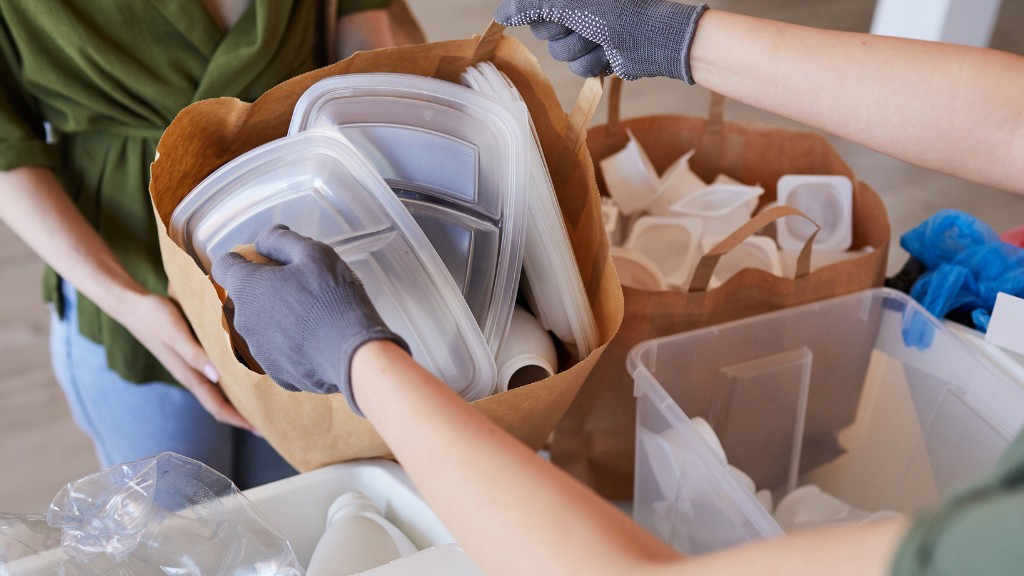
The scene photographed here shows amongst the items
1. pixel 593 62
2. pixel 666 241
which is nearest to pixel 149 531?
pixel 593 62

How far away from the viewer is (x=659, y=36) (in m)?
0.85

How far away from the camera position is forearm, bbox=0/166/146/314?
2.99ft

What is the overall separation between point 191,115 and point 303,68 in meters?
0.30

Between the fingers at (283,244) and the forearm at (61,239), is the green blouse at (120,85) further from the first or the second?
the fingers at (283,244)

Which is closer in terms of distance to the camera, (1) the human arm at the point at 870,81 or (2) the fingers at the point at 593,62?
(1) the human arm at the point at 870,81

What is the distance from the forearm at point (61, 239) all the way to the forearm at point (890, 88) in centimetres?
68

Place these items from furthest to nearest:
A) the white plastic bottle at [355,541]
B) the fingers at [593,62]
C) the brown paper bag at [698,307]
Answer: the brown paper bag at [698,307], the fingers at [593,62], the white plastic bottle at [355,541]

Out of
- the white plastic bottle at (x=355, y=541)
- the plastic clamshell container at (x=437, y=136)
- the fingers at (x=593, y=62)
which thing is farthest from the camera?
the fingers at (x=593, y=62)

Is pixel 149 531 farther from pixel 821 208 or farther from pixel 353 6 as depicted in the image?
pixel 821 208

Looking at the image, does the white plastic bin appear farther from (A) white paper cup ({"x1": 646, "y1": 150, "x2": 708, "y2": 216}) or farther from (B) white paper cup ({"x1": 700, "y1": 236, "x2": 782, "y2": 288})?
(A) white paper cup ({"x1": 646, "y1": 150, "x2": 708, "y2": 216})

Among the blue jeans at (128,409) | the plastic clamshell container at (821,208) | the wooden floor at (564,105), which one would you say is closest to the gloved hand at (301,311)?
the blue jeans at (128,409)

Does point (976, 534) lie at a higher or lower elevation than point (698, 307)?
higher

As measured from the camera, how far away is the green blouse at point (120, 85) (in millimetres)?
882

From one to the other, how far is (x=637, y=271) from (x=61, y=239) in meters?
0.70
